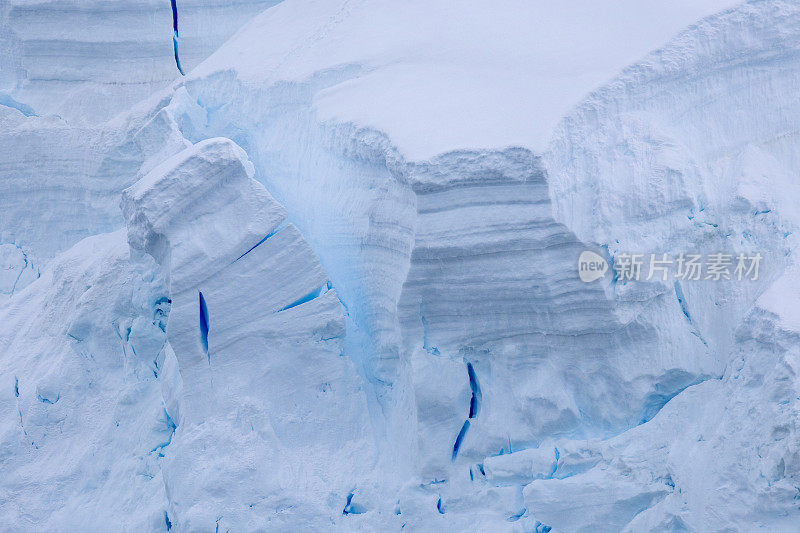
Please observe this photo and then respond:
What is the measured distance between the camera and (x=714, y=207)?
7.34 ft

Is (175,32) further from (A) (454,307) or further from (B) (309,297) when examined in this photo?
(A) (454,307)

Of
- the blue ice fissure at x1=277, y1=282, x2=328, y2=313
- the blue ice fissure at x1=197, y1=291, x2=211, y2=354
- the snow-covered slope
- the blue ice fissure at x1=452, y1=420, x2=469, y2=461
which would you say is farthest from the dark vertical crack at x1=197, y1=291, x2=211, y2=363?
the snow-covered slope

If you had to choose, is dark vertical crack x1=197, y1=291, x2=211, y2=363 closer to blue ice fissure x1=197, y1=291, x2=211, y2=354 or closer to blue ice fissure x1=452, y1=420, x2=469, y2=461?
blue ice fissure x1=197, y1=291, x2=211, y2=354

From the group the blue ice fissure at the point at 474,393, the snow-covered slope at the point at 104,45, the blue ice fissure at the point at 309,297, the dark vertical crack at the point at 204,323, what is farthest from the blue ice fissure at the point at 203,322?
the snow-covered slope at the point at 104,45

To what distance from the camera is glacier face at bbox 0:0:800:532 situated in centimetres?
208

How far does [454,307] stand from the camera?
7.11ft

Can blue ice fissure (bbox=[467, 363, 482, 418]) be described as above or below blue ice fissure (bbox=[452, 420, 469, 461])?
above

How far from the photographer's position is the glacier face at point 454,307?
6.81 ft

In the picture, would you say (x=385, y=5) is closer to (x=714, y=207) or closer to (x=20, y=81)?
(x=714, y=207)

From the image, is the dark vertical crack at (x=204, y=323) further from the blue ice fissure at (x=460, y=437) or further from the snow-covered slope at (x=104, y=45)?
the snow-covered slope at (x=104, y=45)

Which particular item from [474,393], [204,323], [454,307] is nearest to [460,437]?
[474,393]

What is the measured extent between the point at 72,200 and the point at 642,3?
2298 millimetres

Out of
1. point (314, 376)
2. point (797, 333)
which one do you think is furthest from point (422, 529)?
point (797, 333)

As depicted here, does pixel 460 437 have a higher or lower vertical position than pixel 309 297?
lower
